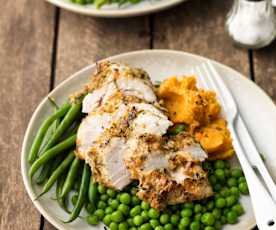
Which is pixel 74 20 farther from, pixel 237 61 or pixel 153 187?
pixel 153 187

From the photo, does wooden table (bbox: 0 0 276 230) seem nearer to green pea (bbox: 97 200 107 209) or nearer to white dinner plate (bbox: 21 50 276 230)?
white dinner plate (bbox: 21 50 276 230)

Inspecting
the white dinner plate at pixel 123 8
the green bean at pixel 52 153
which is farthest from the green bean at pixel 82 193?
the white dinner plate at pixel 123 8

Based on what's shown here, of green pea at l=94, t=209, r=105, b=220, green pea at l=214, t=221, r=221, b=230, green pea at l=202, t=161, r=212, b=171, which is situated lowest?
green pea at l=94, t=209, r=105, b=220

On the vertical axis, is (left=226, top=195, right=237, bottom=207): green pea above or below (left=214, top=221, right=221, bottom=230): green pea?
above

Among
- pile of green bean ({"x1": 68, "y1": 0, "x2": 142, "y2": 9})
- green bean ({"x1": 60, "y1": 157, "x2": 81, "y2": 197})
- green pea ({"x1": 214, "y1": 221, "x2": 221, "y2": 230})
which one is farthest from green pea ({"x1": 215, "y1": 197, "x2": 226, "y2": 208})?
pile of green bean ({"x1": 68, "y1": 0, "x2": 142, "y2": 9})

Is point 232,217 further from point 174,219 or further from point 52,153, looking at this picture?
point 52,153
